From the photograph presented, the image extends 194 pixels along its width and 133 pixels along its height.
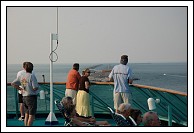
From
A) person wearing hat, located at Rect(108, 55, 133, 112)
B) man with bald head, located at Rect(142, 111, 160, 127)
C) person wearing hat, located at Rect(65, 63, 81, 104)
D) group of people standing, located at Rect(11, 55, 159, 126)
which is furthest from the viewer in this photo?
person wearing hat, located at Rect(65, 63, 81, 104)

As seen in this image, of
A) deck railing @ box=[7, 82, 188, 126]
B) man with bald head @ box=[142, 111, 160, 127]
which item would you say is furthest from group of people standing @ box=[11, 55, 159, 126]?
man with bald head @ box=[142, 111, 160, 127]

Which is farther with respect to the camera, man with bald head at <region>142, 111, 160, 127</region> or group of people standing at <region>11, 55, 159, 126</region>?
group of people standing at <region>11, 55, 159, 126</region>

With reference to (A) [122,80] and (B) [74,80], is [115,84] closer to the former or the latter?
(A) [122,80]

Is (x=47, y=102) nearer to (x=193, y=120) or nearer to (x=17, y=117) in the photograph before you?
(x=17, y=117)

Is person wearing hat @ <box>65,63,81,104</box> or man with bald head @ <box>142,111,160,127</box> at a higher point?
person wearing hat @ <box>65,63,81,104</box>

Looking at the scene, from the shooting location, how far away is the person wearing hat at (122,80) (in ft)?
19.8

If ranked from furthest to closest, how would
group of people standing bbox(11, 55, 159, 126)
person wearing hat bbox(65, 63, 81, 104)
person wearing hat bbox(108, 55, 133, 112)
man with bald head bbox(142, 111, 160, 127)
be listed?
person wearing hat bbox(65, 63, 81, 104)
person wearing hat bbox(108, 55, 133, 112)
group of people standing bbox(11, 55, 159, 126)
man with bald head bbox(142, 111, 160, 127)

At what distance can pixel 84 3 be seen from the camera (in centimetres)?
444

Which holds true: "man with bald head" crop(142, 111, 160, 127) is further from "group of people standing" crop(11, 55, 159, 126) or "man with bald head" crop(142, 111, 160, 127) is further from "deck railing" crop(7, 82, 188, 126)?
"group of people standing" crop(11, 55, 159, 126)

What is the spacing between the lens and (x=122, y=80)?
6.07 m

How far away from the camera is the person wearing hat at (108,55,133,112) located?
604 cm

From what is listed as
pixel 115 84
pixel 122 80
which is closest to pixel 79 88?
pixel 115 84

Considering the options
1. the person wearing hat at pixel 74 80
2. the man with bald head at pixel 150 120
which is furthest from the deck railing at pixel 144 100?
the man with bald head at pixel 150 120

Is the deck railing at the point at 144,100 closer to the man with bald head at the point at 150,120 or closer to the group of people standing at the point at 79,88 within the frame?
the group of people standing at the point at 79,88
